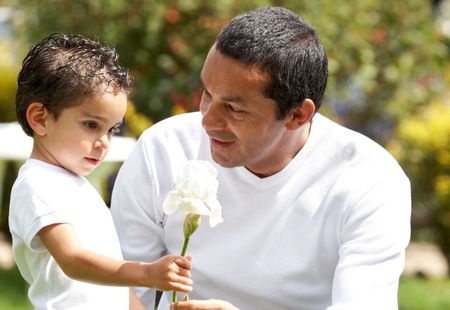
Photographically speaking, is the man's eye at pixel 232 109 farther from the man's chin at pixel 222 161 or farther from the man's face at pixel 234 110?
the man's chin at pixel 222 161

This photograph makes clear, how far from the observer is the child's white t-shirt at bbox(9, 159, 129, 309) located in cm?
307

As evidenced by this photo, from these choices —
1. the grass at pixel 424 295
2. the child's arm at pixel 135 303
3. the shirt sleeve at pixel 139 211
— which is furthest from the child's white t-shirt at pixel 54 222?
the grass at pixel 424 295

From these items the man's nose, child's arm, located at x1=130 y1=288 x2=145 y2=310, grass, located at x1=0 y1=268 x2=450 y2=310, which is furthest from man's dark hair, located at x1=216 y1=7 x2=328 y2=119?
grass, located at x1=0 y1=268 x2=450 y2=310

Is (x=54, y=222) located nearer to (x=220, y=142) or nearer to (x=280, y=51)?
(x=220, y=142)

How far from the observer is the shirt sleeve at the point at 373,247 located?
3.26 metres

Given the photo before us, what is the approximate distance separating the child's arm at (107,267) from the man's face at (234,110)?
0.47 metres

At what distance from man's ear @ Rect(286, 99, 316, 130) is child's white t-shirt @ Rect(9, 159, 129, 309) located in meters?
0.57

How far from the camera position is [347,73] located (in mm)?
8031

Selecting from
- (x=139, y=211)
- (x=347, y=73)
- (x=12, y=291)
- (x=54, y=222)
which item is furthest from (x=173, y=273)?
(x=347, y=73)

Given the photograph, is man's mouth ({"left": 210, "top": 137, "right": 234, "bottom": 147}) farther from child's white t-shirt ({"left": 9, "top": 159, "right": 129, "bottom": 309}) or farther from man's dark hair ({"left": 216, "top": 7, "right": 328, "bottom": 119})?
child's white t-shirt ({"left": 9, "top": 159, "right": 129, "bottom": 309})

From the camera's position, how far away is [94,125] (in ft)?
10.4

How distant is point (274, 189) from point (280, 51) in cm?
41

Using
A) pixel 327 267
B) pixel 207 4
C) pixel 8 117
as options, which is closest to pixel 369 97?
pixel 207 4

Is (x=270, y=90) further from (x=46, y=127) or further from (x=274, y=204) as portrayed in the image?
(x=46, y=127)
